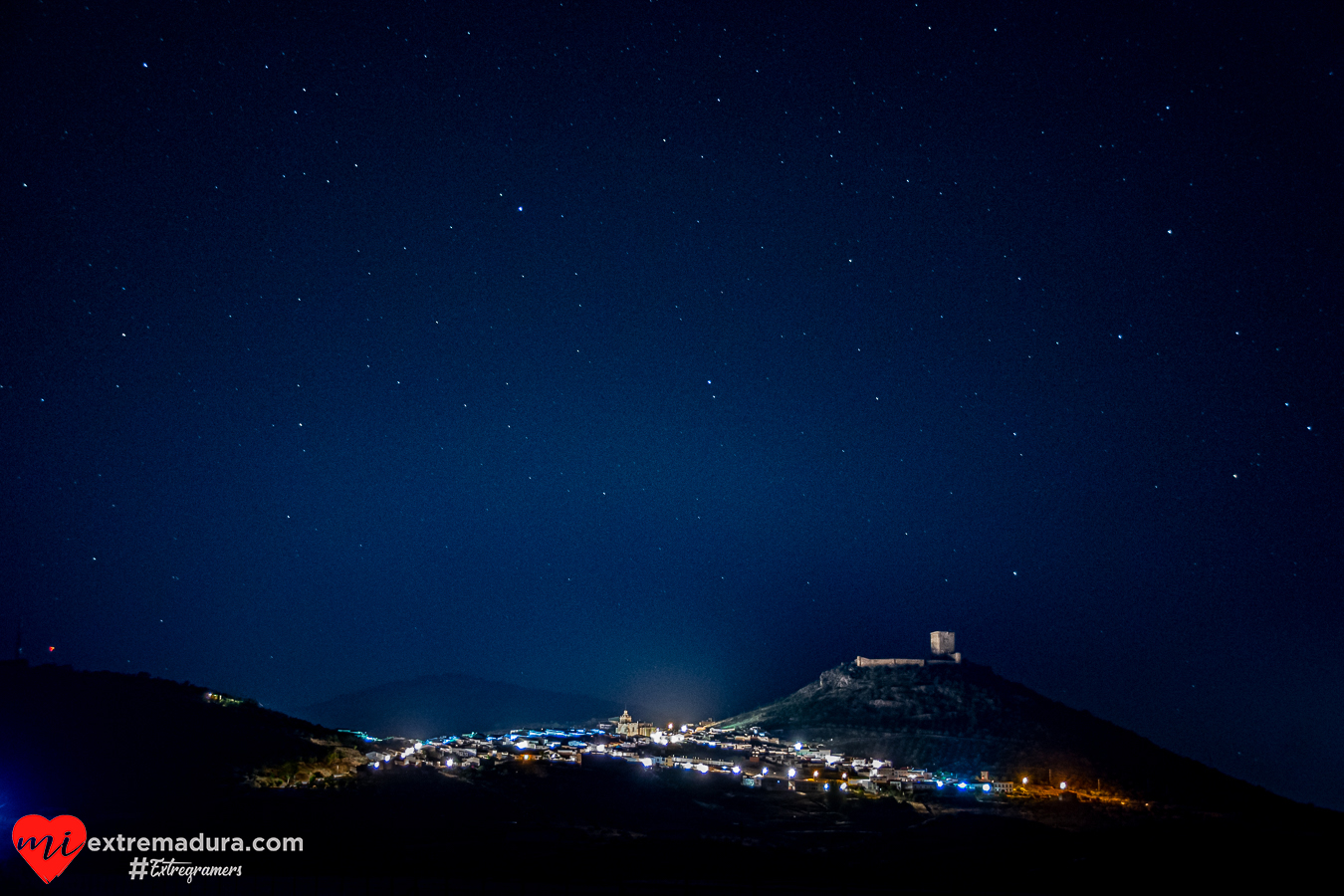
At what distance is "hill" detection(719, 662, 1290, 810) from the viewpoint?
85.1m

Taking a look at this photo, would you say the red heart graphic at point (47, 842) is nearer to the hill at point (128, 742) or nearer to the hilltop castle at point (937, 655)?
the hill at point (128, 742)

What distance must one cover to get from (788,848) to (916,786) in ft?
104

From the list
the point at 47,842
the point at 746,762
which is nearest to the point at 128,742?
the point at 47,842

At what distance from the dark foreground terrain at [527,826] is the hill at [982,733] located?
1142 centimetres

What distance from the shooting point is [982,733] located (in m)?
97.1

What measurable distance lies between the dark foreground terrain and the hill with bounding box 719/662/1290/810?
11.4m

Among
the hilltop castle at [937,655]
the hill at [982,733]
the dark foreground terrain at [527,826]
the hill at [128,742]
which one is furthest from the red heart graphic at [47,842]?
the hilltop castle at [937,655]

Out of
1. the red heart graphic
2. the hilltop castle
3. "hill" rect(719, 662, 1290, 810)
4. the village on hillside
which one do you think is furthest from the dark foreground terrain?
the hilltop castle

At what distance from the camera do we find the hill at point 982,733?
85062 mm

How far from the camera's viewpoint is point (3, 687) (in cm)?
6644

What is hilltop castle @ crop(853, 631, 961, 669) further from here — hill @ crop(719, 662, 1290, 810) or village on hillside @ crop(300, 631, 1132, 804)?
village on hillside @ crop(300, 631, 1132, 804)

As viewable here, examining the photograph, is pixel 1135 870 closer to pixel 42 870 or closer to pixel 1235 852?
pixel 1235 852

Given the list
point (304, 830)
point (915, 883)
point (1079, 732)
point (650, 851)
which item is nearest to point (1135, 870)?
point (915, 883)

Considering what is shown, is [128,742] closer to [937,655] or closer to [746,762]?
[746,762]
